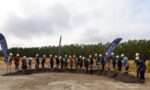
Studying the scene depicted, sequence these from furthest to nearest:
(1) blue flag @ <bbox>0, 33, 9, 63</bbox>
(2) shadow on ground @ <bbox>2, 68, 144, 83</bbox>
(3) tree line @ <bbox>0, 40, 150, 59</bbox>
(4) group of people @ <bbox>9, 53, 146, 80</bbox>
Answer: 1. (3) tree line @ <bbox>0, 40, 150, 59</bbox>
2. (1) blue flag @ <bbox>0, 33, 9, 63</bbox>
3. (4) group of people @ <bbox>9, 53, 146, 80</bbox>
4. (2) shadow on ground @ <bbox>2, 68, 144, 83</bbox>

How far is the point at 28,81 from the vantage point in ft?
93.8

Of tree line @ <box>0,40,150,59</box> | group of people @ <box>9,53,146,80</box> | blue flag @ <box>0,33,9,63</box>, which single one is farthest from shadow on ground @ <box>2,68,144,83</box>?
tree line @ <box>0,40,150,59</box>

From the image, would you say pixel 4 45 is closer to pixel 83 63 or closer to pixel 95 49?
pixel 83 63

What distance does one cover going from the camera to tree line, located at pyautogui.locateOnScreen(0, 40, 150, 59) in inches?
2197

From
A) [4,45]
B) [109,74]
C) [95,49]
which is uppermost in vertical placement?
[4,45]

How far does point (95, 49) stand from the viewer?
6519 centimetres

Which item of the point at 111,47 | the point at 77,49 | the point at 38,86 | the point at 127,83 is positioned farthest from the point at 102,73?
the point at 77,49

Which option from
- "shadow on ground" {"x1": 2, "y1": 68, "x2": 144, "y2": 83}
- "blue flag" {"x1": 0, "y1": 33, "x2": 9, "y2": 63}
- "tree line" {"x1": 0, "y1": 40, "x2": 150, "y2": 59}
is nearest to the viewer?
"shadow on ground" {"x1": 2, "y1": 68, "x2": 144, "y2": 83}

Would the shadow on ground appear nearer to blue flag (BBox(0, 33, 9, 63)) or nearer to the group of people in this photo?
the group of people

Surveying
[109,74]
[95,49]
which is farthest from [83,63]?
[95,49]

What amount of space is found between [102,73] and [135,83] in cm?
778

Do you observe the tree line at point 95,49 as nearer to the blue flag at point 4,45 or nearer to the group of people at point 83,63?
the group of people at point 83,63

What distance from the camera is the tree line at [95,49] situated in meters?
55.8

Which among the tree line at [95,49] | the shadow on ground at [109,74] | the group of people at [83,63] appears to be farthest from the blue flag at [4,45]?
the tree line at [95,49]
